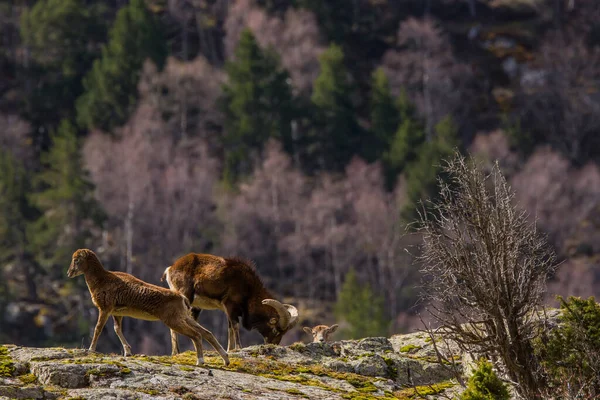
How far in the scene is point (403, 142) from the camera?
117250mm

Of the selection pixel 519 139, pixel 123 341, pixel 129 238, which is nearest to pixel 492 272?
pixel 123 341

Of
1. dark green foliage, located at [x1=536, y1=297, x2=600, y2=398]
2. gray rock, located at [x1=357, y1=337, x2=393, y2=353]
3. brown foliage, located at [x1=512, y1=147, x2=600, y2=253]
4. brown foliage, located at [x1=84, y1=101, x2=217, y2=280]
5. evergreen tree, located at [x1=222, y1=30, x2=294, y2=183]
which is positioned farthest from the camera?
evergreen tree, located at [x1=222, y1=30, x2=294, y2=183]

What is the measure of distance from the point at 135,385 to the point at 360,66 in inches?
4542

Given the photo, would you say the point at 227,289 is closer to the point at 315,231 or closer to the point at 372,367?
A: the point at 372,367

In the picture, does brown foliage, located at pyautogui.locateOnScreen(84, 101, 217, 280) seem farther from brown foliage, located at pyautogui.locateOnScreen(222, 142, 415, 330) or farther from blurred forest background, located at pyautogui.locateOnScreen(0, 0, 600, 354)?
brown foliage, located at pyautogui.locateOnScreen(222, 142, 415, 330)

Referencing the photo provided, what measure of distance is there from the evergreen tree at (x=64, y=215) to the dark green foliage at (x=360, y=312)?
20.1 meters

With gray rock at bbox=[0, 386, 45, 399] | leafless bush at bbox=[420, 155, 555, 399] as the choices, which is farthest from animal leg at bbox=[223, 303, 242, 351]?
gray rock at bbox=[0, 386, 45, 399]

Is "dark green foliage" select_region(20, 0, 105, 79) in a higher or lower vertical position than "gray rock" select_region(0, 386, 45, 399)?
higher

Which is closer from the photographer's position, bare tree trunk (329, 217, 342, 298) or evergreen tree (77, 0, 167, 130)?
bare tree trunk (329, 217, 342, 298)

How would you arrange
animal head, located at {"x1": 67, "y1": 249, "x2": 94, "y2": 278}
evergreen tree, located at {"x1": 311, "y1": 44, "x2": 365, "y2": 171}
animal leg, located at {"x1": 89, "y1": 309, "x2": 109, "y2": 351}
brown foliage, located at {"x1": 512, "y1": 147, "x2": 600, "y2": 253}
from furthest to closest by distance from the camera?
1. evergreen tree, located at {"x1": 311, "y1": 44, "x2": 365, "y2": 171}
2. brown foliage, located at {"x1": 512, "y1": 147, "x2": 600, "y2": 253}
3. animal head, located at {"x1": 67, "y1": 249, "x2": 94, "y2": 278}
4. animal leg, located at {"x1": 89, "y1": 309, "x2": 109, "y2": 351}

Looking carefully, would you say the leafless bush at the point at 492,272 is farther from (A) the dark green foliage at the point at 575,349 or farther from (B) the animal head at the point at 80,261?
(B) the animal head at the point at 80,261

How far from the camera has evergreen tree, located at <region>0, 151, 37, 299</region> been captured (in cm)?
9888

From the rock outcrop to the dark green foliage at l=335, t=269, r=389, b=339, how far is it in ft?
170

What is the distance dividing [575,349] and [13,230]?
79109mm
